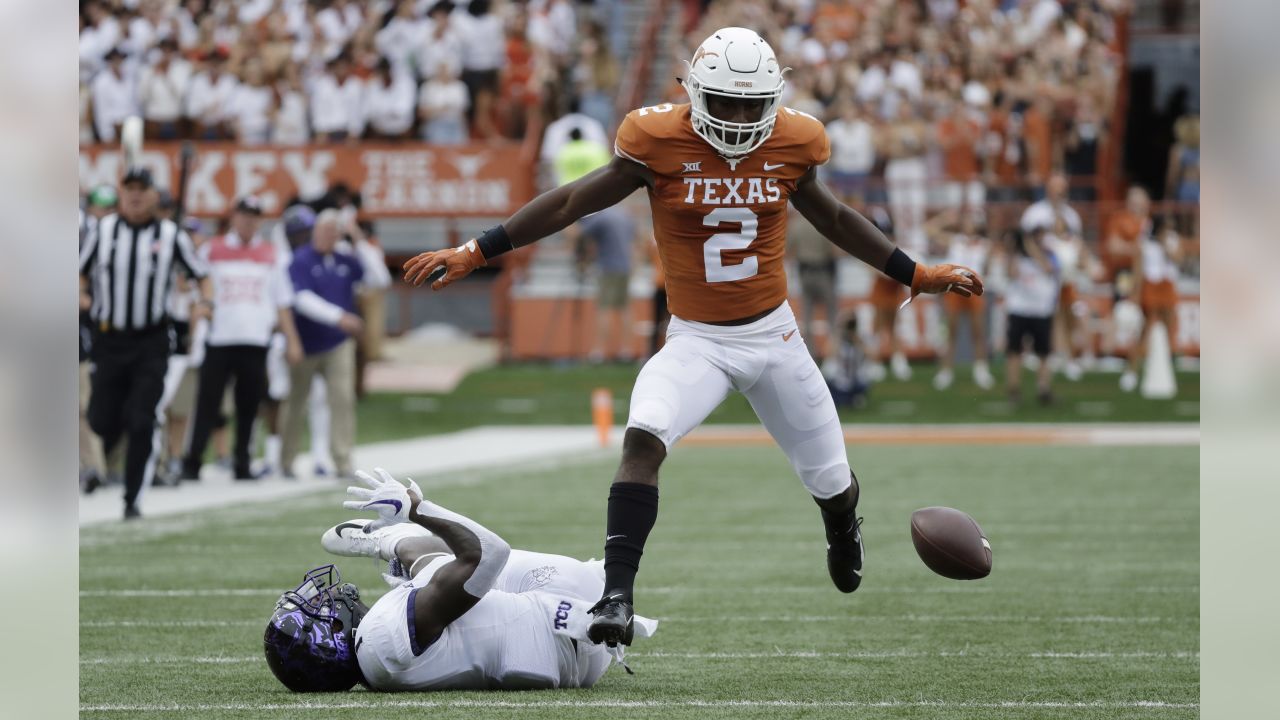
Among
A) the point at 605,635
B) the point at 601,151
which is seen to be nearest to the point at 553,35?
the point at 601,151

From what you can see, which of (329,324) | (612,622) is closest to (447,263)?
(612,622)

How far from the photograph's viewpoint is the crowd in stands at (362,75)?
795 inches

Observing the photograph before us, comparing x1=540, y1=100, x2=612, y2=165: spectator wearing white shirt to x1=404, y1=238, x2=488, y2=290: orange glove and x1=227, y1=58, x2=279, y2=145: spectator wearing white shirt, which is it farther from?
x1=404, y1=238, x2=488, y2=290: orange glove

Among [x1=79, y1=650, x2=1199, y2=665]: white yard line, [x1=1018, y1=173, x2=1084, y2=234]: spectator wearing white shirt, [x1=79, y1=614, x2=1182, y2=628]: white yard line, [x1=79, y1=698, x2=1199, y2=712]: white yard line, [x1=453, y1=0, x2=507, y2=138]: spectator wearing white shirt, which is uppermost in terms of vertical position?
[x1=453, y1=0, x2=507, y2=138]: spectator wearing white shirt

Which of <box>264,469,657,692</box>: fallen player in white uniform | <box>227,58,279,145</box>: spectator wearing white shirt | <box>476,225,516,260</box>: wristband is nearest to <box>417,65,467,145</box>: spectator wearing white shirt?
<box>227,58,279,145</box>: spectator wearing white shirt

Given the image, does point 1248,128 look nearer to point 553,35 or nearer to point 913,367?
point 913,367

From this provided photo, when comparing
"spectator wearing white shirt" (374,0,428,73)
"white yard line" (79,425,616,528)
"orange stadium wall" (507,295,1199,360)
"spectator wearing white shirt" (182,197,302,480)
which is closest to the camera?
"white yard line" (79,425,616,528)

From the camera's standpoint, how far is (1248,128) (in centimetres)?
268

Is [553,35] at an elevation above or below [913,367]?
above

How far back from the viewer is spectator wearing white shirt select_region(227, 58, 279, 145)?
66.4 feet

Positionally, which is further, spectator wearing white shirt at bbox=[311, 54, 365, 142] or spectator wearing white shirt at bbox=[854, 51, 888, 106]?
spectator wearing white shirt at bbox=[311, 54, 365, 142]

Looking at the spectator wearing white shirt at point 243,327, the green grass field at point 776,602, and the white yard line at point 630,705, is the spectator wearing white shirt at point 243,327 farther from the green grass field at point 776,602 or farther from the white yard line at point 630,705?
the white yard line at point 630,705

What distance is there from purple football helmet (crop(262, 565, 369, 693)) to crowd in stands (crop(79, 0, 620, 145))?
15.2 metres

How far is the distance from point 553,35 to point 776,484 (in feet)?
35.8
